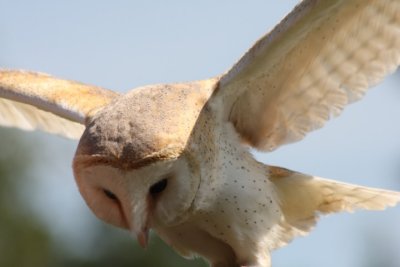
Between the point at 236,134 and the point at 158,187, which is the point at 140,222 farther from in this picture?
the point at 236,134

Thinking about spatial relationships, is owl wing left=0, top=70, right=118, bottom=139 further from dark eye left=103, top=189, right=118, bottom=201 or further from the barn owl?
dark eye left=103, top=189, right=118, bottom=201

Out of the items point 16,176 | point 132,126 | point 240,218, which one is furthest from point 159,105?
point 16,176

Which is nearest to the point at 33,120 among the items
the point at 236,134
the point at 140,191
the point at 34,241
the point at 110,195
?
the point at 236,134

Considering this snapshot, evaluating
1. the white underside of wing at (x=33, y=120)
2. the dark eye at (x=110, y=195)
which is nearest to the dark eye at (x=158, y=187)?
the dark eye at (x=110, y=195)

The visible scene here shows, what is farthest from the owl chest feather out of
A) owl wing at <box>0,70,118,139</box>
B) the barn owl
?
owl wing at <box>0,70,118,139</box>


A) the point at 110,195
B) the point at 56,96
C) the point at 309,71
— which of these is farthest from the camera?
the point at 56,96
